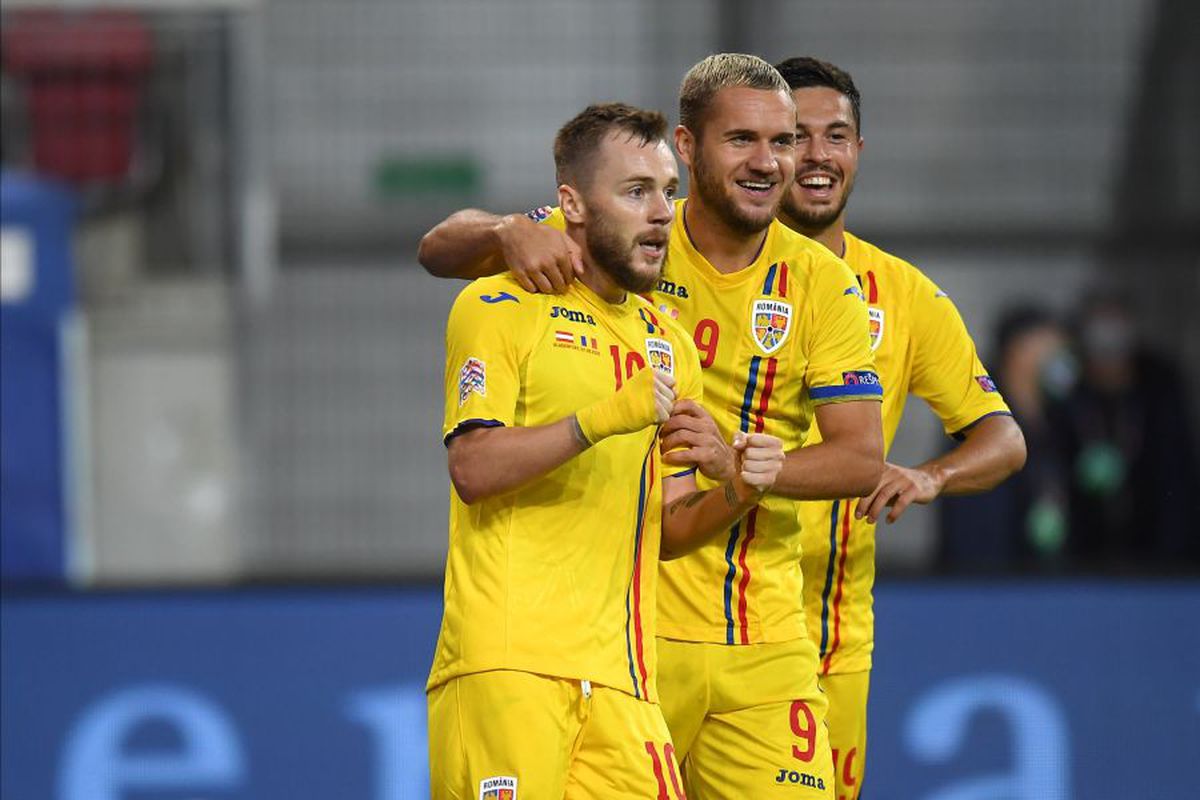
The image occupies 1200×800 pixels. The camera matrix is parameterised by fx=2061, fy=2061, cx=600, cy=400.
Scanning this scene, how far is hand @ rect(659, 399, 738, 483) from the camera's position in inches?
163

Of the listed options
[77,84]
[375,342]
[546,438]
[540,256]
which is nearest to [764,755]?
[546,438]

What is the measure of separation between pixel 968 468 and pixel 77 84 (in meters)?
4.89

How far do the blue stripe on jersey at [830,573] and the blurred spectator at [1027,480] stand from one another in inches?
71.7

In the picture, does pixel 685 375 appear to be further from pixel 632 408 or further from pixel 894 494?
pixel 894 494

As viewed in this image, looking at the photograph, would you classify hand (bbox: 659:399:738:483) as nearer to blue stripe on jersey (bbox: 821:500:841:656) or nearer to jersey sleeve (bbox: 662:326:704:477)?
jersey sleeve (bbox: 662:326:704:477)

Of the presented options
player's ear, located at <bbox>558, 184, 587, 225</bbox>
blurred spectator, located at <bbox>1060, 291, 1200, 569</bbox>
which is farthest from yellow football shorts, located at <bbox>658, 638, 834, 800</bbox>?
blurred spectator, located at <bbox>1060, 291, 1200, 569</bbox>

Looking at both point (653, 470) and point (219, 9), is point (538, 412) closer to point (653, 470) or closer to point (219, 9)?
point (653, 470)

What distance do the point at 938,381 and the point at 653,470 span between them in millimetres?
1154

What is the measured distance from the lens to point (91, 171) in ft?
28.3

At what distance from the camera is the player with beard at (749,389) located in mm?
4586

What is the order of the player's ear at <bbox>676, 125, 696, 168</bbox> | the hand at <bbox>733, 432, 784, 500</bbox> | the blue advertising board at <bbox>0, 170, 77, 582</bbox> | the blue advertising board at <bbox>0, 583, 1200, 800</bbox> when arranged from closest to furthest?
the hand at <bbox>733, 432, 784, 500</bbox> → the player's ear at <bbox>676, 125, 696, 168</bbox> → the blue advertising board at <bbox>0, 583, 1200, 800</bbox> → the blue advertising board at <bbox>0, 170, 77, 582</bbox>

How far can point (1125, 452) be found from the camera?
884 cm

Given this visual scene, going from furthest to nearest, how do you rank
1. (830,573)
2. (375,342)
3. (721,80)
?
(375,342), (830,573), (721,80)

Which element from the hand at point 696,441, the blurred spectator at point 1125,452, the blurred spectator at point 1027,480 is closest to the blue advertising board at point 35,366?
the blurred spectator at point 1027,480
